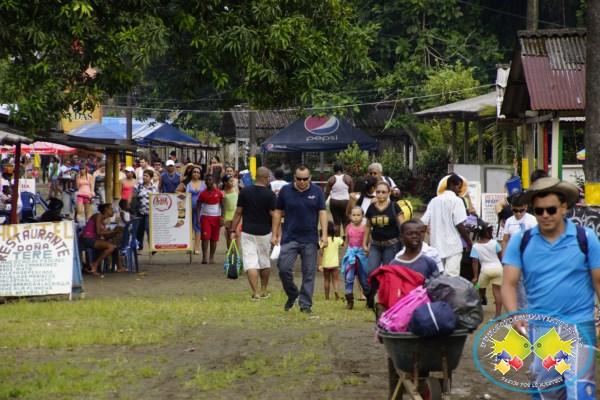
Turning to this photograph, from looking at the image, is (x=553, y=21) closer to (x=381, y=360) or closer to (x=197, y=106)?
(x=197, y=106)

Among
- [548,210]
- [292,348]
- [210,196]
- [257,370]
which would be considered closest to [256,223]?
[292,348]

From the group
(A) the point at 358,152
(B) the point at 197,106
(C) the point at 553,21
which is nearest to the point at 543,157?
(A) the point at 358,152

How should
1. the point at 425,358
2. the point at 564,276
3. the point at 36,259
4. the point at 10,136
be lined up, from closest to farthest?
the point at 564,276, the point at 425,358, the point at 36,259, the point at 10,136

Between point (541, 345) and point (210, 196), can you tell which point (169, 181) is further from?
point (541, 345)

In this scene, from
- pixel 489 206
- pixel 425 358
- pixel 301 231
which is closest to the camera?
pixel 425 358

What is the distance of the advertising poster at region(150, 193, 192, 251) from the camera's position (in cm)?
2164

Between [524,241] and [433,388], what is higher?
[524,241]

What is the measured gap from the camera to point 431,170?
3762cm

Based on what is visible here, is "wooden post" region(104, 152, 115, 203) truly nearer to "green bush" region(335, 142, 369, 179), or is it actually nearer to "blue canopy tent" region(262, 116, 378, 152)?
"green bush" region(335, 142, 369, 179)

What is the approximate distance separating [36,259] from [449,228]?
5.62m

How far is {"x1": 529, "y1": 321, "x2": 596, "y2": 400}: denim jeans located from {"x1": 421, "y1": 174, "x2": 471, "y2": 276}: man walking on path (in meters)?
6.80

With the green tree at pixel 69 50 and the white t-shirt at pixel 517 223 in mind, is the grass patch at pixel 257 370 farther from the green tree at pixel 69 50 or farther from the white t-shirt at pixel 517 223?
the green tree at pixel 69 50

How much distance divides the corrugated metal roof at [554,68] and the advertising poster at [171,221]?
6.45m

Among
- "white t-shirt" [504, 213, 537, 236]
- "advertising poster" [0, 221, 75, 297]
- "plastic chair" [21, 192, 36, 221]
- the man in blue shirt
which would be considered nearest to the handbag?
A: "advertising poster" [0, 221, 75, 297]
